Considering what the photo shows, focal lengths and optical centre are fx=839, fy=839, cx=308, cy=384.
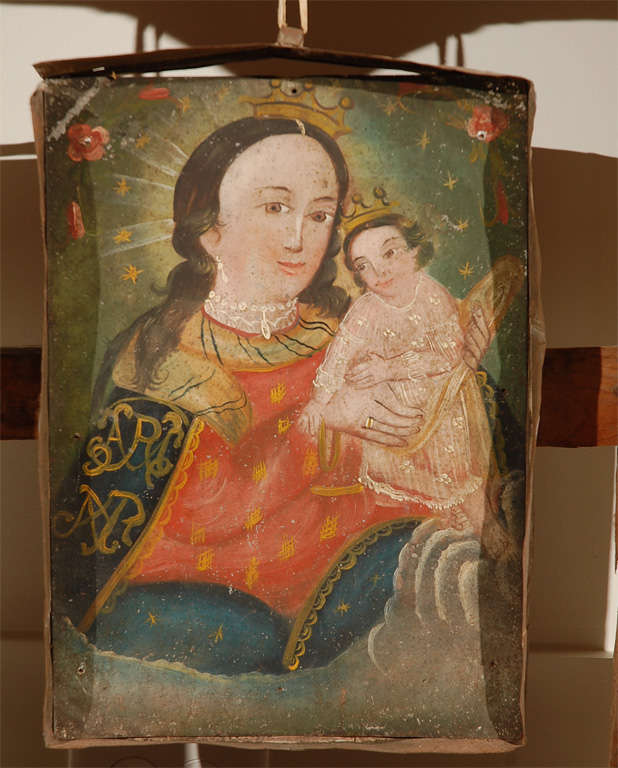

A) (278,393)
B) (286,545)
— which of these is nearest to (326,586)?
(286,545)

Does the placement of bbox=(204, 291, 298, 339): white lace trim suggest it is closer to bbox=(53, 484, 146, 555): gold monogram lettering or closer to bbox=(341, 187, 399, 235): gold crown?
bbox=(341, 187, 399, 235): gold crown

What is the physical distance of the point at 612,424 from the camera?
1442mm

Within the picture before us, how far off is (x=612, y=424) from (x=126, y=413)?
0.82m

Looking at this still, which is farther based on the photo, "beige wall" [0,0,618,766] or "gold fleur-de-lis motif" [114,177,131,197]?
"beige wall" [0,0,618,766]

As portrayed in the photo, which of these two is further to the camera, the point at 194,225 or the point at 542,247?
the point at 542,247

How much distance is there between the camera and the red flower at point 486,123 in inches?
53.0

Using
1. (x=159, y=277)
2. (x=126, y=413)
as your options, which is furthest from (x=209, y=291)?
(x=126, y=413)

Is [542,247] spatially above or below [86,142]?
below

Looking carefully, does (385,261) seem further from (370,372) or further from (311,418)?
(311,418)

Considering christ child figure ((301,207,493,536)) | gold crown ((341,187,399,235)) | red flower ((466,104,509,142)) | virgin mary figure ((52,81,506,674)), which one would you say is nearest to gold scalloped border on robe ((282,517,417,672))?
virgin mary figure ((52,81,506,674))

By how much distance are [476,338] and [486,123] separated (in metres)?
0.34

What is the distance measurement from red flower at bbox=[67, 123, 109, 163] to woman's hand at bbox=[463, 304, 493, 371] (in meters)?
0.65

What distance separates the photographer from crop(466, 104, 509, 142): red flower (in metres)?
1.35

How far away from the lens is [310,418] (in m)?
1.37
